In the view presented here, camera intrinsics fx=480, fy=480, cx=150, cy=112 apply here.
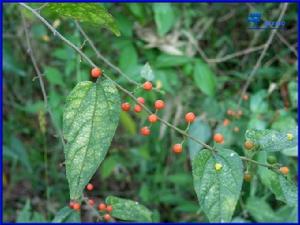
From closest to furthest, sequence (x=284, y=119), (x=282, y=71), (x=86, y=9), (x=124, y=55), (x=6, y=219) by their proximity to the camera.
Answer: (x=86, y=9), (x=284, y=119), (x=124, y=55), (x=282, y=71), (x=6, y=219)

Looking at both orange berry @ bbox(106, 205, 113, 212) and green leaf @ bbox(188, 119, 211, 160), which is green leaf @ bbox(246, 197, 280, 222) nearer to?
green leaf @ bbox(188, 119, 211, 160)

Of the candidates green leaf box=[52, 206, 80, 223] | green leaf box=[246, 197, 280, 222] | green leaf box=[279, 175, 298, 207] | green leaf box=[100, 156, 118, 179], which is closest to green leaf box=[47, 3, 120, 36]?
green leaf box=[279, 175, 298, 207]

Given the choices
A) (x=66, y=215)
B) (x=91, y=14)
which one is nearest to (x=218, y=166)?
(x=91, y=14)

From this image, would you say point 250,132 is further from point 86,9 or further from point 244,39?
point 244,39

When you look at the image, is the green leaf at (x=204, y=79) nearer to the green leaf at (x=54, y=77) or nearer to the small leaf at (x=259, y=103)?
the small leaf at (x=259, y=103)

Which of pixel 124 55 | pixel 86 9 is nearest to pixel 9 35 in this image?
pixel 124 55

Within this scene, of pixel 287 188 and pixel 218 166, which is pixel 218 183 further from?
pixel 287 188
